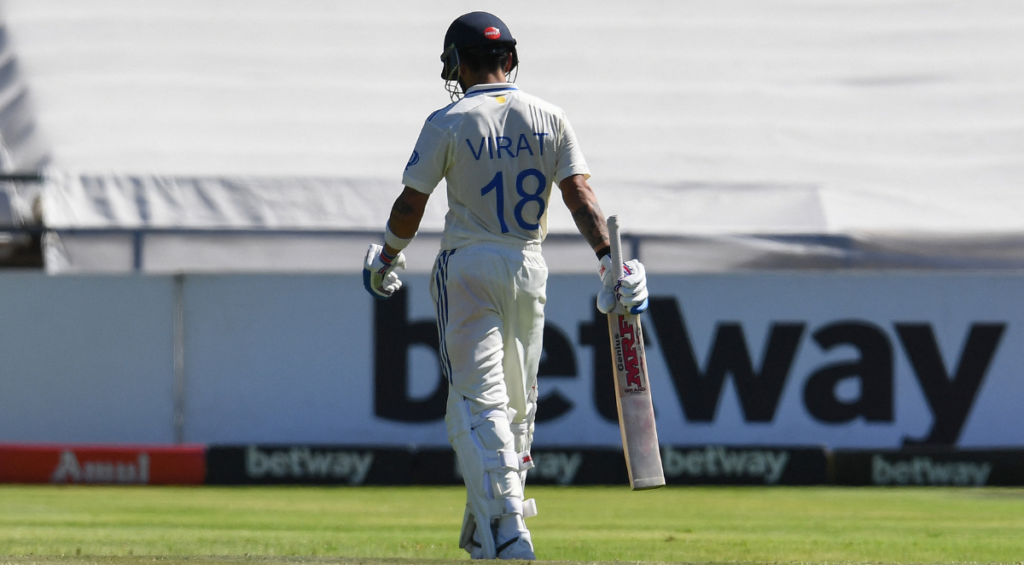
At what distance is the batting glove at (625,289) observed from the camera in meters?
3.57

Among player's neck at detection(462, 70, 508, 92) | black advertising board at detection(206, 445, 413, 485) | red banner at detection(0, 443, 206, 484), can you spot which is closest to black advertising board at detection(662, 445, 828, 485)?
black advertising board at detection(206, 445, 413, 485)

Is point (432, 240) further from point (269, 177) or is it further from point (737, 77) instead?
point (737, 77)

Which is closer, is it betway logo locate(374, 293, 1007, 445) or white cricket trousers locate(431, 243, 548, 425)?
white cricket trousers locate(431, 243, 548, 425)

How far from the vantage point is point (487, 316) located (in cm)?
354

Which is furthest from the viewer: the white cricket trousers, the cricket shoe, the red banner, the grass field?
the red banner

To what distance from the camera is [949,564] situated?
3.44 m

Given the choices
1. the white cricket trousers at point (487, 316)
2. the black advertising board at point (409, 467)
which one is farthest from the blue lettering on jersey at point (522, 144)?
the black advertising board at point (409, 467)

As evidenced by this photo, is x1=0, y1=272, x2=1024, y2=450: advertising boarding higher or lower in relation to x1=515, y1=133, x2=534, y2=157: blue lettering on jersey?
lower

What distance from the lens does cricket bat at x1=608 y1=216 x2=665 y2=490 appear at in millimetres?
3590

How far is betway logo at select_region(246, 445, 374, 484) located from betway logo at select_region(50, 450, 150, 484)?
2.04 feet

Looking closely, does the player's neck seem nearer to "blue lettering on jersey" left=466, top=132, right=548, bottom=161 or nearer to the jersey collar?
the jersey collar

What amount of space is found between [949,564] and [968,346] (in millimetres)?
5133

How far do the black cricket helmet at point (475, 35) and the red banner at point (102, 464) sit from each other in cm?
481

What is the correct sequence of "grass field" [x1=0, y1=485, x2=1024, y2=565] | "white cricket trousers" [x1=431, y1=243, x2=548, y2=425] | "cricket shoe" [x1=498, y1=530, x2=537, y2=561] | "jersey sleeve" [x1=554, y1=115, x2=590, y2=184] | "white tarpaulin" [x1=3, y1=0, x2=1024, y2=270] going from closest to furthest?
"cricket shoe" [x1=498, y1=530, x2=537, y2=561] → "white cricket trousers" [x1=431, y1=243, x2=548, y2=425] → "jersey sleeve" [x1=554, y1=115, x2=590, y2=184] → "grass field" [x1=0, y1=485, x2=1024, y2=565] → "white tarpaulin" [x1=3, y1=0, x2=1024, y2=270]
